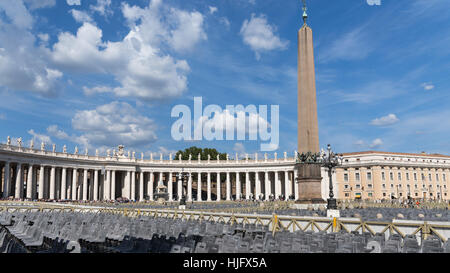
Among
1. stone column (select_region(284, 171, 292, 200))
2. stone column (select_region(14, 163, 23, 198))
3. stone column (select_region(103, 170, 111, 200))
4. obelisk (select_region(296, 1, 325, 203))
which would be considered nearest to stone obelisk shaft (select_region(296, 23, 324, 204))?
obelisk (select_region(296, 1, 325, 203))

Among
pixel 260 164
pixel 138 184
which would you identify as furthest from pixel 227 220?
pixel 138 184

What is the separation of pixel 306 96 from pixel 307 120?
222 centimetres

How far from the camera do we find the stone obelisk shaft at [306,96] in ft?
102

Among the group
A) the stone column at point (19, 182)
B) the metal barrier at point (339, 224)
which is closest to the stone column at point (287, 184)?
the stone column at point (19, 182)

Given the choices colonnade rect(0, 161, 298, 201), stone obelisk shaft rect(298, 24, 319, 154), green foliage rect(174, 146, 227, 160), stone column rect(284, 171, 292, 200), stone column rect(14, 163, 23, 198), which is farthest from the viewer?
green foliage rect(174, 146, 227, 160)

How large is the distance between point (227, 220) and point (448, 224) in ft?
34.0

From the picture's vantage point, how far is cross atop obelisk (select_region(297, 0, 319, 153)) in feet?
102

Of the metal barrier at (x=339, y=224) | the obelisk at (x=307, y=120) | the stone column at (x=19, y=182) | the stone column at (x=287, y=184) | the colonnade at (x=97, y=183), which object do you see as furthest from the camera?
the stone column at (x=287, y=184)

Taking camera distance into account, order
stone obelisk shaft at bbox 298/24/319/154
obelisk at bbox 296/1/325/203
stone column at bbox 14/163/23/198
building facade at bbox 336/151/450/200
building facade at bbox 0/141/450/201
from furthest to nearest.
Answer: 1. building facade at bbox 336/151/450/200
2. building facade at bbox 0/141/450/201
3. stone column at bbox 14/163/23/198
4. stone obelisk shaft at bbox 298/24/319/154
5. obelisk at bbox 296/1/325/203

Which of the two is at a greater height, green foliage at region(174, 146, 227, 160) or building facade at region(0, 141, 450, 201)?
green foliage at region(174, 146, 227, 160)

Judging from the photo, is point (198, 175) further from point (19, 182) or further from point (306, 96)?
point (306, 96)

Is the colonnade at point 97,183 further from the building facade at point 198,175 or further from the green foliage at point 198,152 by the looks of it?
the green foliage at point 198,152

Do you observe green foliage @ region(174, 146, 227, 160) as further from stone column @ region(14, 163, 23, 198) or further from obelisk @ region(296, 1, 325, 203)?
obelisk @ region(296, 1, 325, 203)

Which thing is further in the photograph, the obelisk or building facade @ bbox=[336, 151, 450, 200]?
building facade @ bbox=[336, 151, 450, 200]
